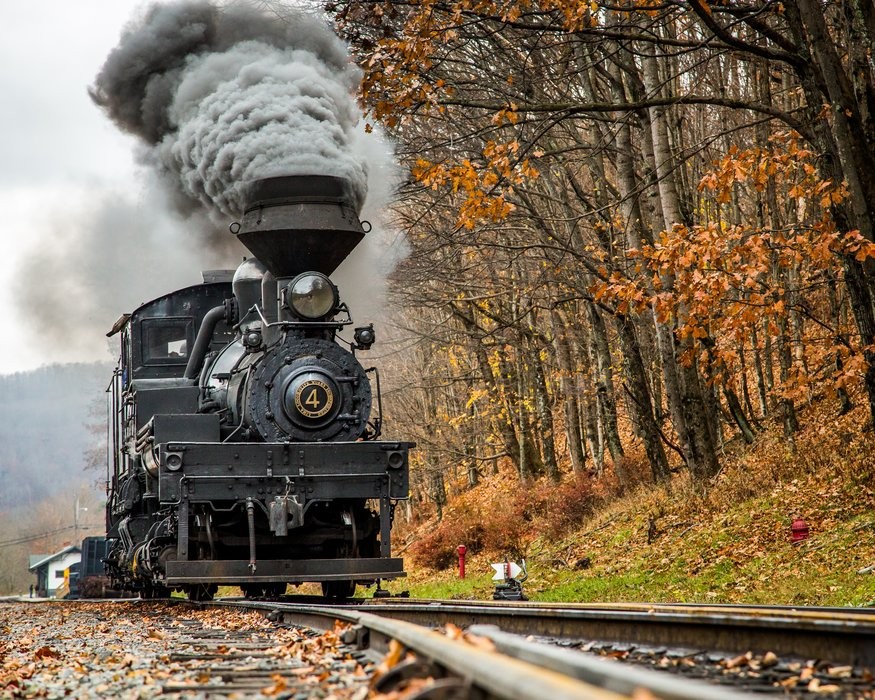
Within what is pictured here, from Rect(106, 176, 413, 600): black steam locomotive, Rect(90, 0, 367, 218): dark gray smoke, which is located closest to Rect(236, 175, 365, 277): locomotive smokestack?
Rect(106, 176, 413, 600): black steam locomotive

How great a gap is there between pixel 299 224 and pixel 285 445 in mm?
2379

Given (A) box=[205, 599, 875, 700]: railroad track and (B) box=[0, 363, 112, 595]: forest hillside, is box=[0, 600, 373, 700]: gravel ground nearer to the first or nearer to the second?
(A) box=[205, 599, 875, 700]: railroad track

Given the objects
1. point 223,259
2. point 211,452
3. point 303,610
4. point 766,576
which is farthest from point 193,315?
point 766,576

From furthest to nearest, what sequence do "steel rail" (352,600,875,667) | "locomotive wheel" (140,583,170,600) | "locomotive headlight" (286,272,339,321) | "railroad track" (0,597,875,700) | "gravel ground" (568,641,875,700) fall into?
1. "locomotive wheel" (140,583,170,600)
2. "locomotive headlight" (286,272,339,321)
3. "steel rail" (352,600,875,667)
4. "gravel ground" (568,641,875,700)
5. "railroad track" (0,597,875,700)

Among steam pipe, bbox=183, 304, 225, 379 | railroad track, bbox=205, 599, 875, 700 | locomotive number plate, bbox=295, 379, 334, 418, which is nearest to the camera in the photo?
railroad track, bbox=205, 599, 875, 700

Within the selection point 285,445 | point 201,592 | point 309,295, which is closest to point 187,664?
point 285,445

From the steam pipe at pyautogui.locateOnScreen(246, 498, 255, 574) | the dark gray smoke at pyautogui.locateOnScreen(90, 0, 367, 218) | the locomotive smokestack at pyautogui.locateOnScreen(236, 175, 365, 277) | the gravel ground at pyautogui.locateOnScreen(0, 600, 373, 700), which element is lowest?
the gravel ground at pyautogui.locateOnScreen(0, 600, 373, 700)

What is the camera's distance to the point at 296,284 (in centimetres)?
1167

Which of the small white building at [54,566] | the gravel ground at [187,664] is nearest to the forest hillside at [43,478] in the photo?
the small white building at [54,566]

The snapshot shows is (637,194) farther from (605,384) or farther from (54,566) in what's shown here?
(54,566)

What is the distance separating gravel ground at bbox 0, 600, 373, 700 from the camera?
4520mm

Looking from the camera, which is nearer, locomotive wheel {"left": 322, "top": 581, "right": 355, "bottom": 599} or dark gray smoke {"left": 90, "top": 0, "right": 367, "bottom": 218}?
locomotive wheel {"left": 322, "top": 581, "right": 355, "bottom": 599}

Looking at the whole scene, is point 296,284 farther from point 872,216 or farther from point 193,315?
point 872,216

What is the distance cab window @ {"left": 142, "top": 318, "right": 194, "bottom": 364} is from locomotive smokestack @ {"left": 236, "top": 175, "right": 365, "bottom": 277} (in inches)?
105
